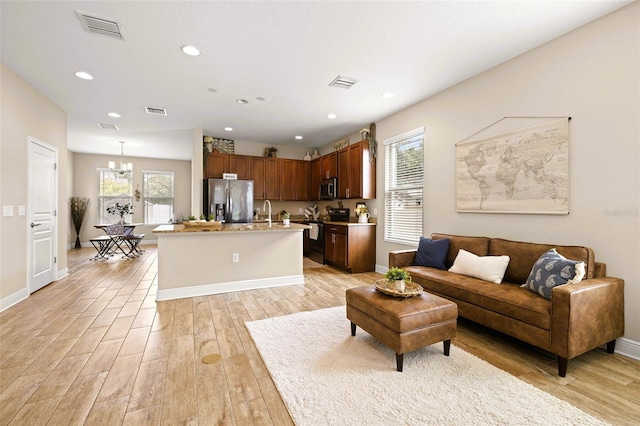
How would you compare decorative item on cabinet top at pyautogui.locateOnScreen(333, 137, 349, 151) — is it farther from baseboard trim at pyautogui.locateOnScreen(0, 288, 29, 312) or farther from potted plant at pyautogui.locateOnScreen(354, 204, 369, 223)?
baseboard trim at pyautogui.locateOnScreen(0, 288, 29, 312)

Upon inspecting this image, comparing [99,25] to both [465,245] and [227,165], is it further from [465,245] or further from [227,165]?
[465,245]

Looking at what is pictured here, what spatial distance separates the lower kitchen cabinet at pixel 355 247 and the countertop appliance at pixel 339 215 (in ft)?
1.94

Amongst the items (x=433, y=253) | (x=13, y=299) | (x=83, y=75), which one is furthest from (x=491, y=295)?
(x=13, y=299)

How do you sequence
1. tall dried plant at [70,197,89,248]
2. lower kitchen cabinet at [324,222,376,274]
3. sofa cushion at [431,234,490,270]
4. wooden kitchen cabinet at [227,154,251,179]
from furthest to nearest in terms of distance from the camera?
tall dried plant at [70,197,89,248], wooden kitchen cabinet at [227,154,251,179], lower kitchen cabinet at [324,222,376,274], sofa cushion at [431,234,490,270]

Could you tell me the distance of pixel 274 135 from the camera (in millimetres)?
6391

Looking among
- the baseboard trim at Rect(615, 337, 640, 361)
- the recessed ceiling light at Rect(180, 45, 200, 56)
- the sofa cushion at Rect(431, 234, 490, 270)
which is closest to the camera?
the baseboard trim at Rect(615, 337, 640, 361)

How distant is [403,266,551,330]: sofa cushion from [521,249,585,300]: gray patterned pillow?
8 centimetres

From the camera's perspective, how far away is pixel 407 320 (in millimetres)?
2020

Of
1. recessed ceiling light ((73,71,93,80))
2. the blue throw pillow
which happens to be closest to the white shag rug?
the blue throw pillow

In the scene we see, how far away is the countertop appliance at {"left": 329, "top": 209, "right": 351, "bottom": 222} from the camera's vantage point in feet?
19.9

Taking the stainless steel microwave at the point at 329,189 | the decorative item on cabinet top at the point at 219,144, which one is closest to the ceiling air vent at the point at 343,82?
the stainless steel microwave at the point at 329,189

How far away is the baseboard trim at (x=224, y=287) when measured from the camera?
146 inches

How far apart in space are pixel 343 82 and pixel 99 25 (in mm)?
Answer: 2566

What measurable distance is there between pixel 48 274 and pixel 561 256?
6544 mm
